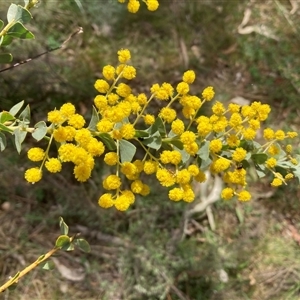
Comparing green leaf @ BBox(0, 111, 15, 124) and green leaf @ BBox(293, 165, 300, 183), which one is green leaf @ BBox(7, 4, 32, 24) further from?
green leaf @ BBox(293, 165, 300, 183)

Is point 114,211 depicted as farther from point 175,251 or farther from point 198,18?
point 198,18

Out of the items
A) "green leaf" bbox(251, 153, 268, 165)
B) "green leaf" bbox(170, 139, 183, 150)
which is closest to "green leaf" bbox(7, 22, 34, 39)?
"green leaf" bbox(170, 139, 183, 150)

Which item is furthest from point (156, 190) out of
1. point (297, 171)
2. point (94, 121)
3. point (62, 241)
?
point (94, 121)

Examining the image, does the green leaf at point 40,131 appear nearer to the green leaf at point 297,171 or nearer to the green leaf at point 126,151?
the green leaf at point 126,151

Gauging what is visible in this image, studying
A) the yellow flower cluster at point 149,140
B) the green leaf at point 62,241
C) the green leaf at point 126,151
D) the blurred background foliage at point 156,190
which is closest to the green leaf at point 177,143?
the yellow flower cluster at point 149,140

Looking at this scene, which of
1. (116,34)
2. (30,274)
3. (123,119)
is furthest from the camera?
(116,34)

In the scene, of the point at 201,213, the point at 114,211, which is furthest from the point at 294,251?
the point at 114,211
